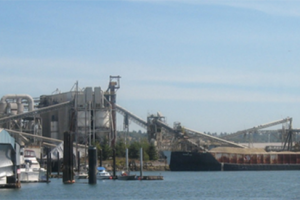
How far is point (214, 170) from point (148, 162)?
16906mm

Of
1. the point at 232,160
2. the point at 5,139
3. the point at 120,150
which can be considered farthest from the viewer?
the point at 120,150

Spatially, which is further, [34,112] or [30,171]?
[34,112]

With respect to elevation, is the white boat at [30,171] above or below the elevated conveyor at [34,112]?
below

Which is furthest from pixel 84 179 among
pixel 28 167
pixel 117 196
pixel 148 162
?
pixel 148 162

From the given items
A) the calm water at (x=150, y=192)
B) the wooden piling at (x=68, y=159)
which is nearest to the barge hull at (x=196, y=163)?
the calm water at (x=150, y=192)

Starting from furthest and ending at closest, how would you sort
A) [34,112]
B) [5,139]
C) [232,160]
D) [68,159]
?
[34,112]
[232,160]
[68,159]
[5,139]

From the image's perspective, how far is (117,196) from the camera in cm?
5747

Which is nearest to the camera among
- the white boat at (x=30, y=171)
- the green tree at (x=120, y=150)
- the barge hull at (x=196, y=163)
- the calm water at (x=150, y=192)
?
the calm water at (x=150, y=192)

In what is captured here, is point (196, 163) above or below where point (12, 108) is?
below

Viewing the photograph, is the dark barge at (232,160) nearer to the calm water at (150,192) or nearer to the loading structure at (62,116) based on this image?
the loading structure at (62,116)

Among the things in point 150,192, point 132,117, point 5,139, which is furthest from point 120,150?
point 5,139

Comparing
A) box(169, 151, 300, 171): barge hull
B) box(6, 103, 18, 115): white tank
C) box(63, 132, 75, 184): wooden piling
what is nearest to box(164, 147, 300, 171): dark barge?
box(169, 151, 300, 171): barge hull

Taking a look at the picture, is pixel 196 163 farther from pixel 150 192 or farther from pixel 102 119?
pixel 150 192

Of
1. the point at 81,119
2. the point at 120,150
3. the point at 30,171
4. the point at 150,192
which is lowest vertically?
the point at 150,192
